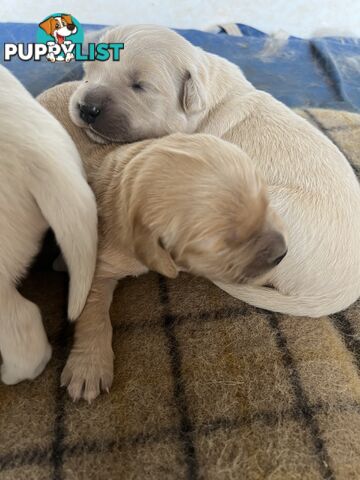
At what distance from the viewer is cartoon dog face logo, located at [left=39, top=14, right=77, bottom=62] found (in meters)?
3.41

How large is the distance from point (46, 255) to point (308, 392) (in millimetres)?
1131

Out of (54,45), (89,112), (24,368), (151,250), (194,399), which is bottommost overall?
(194,399)

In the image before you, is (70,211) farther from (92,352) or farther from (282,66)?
(282,66)

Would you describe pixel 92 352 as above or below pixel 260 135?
below

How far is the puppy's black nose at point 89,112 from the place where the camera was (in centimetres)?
215

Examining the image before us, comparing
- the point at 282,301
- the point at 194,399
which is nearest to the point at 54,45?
the point at 282,301

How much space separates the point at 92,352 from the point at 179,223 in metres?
0.58

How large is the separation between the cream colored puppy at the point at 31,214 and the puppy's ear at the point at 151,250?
0.48 ft

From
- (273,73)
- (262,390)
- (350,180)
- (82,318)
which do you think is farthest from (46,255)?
(273,73)

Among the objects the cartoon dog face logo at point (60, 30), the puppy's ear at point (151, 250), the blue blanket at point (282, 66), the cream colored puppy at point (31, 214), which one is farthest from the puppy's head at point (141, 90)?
the blue blanket at point (282, 66)

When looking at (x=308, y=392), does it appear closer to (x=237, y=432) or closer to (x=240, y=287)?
(x=237, y=432)

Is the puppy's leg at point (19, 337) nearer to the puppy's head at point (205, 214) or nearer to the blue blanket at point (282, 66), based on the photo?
the puppy's head at point (205, 214)

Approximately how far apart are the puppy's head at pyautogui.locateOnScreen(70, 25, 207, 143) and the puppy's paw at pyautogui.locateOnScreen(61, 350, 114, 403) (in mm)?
914

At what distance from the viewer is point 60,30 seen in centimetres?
350
